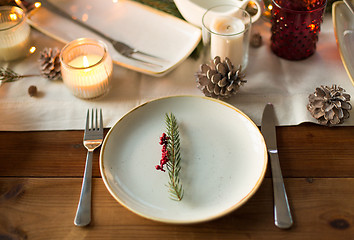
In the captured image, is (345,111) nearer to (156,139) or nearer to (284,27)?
(284,27)

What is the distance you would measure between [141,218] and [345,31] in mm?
642

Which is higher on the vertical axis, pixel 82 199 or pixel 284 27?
pixel 284 27

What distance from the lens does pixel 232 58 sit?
0.95 meters

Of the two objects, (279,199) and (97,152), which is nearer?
(279,199)

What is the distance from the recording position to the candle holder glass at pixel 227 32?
0.93 meters

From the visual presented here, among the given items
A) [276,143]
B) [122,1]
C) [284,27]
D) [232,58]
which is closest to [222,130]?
[276,143]

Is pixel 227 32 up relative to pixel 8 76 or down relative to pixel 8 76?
up

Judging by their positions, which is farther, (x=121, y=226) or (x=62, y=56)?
(x=62, y=56)

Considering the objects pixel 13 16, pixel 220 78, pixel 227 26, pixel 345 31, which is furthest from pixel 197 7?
pixel 13 16

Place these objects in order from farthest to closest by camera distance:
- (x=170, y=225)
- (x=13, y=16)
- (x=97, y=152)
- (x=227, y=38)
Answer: (x=13, y=16), (x=227, y=38), (x=97, y=152), (x=170, y=225)

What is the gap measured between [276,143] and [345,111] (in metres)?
0.16

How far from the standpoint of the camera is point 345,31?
97 centimetres

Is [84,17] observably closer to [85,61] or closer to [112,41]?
[112,41]

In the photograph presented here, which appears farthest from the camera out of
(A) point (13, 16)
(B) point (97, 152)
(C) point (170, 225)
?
(A) point (13, 16)
